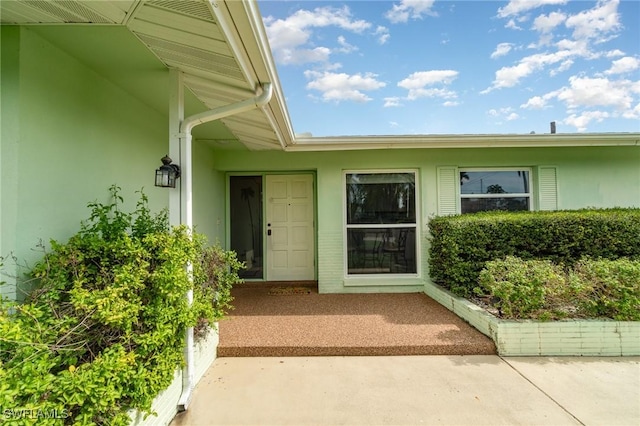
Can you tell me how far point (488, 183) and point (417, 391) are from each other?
4.18 m

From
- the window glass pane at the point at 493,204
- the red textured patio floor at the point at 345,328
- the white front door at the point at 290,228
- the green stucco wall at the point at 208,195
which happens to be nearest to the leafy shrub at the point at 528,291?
the red textured patio floor at the point at 345,328

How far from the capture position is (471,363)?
9.13 feet

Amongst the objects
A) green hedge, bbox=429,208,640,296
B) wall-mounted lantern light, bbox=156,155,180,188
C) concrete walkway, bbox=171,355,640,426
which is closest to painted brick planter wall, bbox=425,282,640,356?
concrete walkway, bbox=171,355,640,426

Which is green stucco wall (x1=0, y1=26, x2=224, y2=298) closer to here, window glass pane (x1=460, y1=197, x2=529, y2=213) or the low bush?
the low bush

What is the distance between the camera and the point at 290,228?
226 inches

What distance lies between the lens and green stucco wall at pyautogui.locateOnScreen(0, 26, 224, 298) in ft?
6.10

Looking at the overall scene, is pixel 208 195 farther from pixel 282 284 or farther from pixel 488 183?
pixel 488 183

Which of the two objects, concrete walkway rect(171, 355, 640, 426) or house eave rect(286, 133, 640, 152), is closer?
concrete walkway rect(171, 355, 640, 426)

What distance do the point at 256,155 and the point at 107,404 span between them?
4.34m

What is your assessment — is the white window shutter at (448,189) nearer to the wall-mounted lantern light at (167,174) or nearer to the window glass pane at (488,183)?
the window glass pane at (488,183)

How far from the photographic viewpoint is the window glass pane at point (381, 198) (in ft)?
17.1

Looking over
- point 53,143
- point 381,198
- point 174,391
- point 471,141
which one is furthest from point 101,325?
point 471,141

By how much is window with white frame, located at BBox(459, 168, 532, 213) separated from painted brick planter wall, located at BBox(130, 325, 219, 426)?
14.9ft

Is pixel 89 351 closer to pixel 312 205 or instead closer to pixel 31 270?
pixel 31 270
